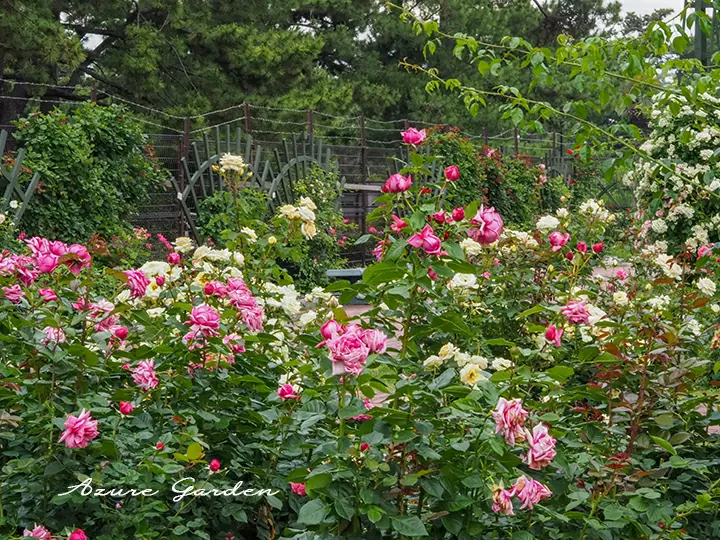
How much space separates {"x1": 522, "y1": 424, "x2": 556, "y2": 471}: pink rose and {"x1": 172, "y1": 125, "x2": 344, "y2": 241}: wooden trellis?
805 cm

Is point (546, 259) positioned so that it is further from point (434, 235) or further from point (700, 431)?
point (434, 235)

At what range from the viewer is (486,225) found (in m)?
2.32

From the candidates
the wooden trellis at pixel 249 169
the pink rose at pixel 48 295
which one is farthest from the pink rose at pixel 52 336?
the wooden trellis at pixel 249 169

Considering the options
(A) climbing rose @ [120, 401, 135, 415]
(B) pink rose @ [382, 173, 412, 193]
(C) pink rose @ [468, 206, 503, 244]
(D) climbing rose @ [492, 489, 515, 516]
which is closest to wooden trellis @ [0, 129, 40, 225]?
(A) climbing rose @ [120, 401, 135, 415]

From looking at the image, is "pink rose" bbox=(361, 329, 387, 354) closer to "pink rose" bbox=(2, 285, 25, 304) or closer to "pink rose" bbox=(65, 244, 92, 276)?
"pink rose" bbox=(65, 244, 92, 276)

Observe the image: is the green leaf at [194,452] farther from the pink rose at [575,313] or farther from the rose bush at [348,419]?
the pink rose at [575,313]

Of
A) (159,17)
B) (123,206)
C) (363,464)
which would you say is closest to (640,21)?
(159,17)

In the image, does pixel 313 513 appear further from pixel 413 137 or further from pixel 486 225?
pixel 413 137

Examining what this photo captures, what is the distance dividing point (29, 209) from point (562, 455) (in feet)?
23.9

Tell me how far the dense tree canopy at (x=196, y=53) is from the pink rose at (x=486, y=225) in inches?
495

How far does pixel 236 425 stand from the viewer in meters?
2.59

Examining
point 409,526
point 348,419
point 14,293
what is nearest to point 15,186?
point 14,293

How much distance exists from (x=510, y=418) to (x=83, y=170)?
7.70 meters

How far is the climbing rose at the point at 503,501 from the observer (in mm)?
1975
